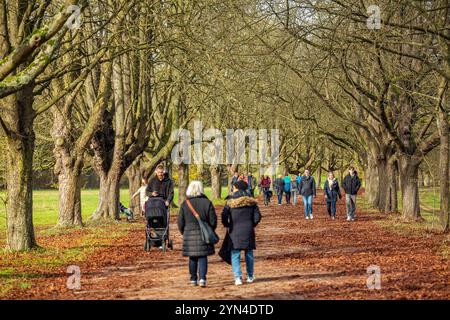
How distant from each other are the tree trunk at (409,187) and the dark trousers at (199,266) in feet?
52.1

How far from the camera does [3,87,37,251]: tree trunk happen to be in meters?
17.5

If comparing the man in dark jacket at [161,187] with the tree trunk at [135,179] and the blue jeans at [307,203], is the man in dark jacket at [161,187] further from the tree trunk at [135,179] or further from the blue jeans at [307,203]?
the tree trunk at [135,179]

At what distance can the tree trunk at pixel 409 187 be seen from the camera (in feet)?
87.0

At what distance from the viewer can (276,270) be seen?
14008mm

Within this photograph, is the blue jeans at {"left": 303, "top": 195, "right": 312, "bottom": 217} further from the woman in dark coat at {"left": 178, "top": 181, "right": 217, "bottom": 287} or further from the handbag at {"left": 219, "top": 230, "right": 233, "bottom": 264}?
the woman in dark coat at {"left": 178, "top": 181, "right": 217, "bottom": 287}

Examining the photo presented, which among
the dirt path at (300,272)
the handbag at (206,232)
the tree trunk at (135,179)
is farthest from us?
the tree trunk at (135,179)


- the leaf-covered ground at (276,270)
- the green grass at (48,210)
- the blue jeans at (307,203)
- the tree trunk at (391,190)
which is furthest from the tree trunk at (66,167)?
the tree trunk at (391,190)

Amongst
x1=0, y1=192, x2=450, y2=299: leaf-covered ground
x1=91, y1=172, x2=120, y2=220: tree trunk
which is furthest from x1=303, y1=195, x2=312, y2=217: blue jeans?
x1=0, y1=192, x2=450, y2=299: leaf-covered ground

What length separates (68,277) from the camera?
13.4m
